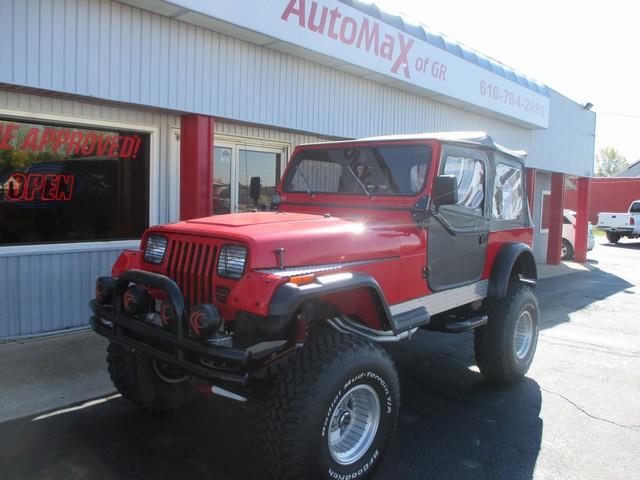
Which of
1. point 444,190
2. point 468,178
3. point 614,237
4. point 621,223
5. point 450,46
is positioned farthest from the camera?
point 614,237

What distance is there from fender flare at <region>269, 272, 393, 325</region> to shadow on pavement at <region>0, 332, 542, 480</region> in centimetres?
82

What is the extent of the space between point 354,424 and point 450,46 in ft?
27.1

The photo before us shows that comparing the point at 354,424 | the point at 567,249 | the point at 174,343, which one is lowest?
the point at 354,424

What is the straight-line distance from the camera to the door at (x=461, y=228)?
3923mm

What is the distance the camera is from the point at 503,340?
14.9ft

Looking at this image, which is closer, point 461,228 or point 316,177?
point 461,228

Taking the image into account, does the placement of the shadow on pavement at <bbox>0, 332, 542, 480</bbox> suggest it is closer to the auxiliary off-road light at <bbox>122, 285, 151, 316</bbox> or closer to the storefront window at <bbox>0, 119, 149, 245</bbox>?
the auxiliary off-road light at <bbox>122, 285, 151, 316</bbox>

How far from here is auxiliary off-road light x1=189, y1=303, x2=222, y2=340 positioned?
265 centimetres

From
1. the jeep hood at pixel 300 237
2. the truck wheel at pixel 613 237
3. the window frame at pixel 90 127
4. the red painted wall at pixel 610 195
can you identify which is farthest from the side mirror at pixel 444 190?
the red painted wall at pixel 610 195

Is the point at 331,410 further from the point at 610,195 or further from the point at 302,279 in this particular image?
the point at 610,195

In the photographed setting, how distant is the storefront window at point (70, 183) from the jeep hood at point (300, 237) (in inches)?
116

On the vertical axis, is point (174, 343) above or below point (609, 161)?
below

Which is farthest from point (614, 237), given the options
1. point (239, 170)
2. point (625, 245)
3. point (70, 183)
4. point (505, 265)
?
point (70, 183)

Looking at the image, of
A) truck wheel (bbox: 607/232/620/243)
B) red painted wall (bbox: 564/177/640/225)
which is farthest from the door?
red painted wall (bbox: 564/177/640/225)
